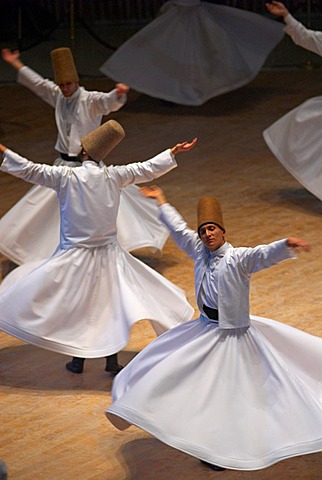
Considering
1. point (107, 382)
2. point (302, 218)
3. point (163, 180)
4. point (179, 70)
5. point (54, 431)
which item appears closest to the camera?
point (54, 431)

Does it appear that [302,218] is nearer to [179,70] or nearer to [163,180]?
[163,180]

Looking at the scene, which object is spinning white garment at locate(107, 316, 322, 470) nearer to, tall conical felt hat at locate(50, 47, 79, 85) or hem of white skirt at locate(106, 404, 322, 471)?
hem of white skirt at locate(106, 404, 322, 471)

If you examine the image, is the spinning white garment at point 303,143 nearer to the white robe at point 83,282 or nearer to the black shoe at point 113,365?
the white robe at point 83,282

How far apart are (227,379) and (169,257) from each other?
112 inches

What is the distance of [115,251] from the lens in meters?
5.80

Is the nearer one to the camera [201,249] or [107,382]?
[201,249]

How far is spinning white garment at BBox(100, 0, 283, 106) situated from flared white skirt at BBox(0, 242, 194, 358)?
16.6 feet

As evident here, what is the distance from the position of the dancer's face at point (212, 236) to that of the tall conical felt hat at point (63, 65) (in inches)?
85.2

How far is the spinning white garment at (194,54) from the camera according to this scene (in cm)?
1062

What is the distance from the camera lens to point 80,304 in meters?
5.67

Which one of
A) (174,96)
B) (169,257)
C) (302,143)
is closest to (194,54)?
(174,96)

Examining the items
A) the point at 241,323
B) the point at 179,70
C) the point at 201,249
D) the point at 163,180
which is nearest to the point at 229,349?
the point at 241,323

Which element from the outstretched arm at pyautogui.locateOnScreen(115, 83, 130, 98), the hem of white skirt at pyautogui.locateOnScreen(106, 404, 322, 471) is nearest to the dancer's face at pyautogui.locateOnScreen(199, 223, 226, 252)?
the hem of white skirt at pyautogui.locateOnScreen(106, 404, 322, 471)

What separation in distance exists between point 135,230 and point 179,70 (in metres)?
3.80
